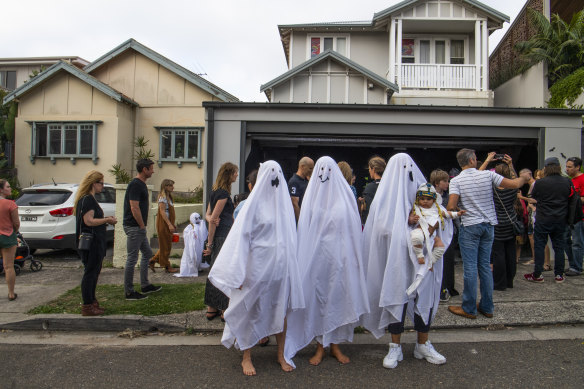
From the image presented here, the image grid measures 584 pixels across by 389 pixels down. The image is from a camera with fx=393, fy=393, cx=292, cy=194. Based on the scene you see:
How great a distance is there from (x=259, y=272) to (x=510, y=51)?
21.9m

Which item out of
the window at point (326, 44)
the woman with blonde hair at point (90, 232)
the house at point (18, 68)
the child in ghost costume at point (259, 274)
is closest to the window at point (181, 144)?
the window at point (326, 44)

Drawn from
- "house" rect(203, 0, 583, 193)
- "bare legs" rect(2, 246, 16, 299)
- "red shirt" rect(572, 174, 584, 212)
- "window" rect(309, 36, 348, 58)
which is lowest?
"bare legs" rect(2, 246, 16, 299)

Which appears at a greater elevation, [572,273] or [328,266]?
[328,266]

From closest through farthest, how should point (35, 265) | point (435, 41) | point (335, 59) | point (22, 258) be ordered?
point (22, 258) → point (35, 265) → point (335, 59) → point (435, 41)

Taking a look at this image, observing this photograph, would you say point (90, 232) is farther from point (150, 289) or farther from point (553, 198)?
point (553, 198)

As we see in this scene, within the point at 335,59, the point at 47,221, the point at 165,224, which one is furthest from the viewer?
the point at 335,59

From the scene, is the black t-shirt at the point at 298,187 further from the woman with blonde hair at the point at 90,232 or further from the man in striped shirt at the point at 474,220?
the woman with blonde hair at the point at 90,232

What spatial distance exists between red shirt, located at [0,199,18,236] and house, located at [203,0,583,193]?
3.76 metres

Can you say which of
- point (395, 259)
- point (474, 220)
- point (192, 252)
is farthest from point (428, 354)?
point (192, 252)

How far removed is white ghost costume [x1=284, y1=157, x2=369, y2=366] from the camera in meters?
3.62

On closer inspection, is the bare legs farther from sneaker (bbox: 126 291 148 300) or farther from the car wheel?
the car wheel

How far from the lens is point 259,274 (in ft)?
11.3

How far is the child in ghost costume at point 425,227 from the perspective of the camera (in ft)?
11.5

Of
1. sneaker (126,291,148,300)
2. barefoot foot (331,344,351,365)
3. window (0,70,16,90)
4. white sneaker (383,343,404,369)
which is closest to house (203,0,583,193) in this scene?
sneaker (126,291,148,300)
